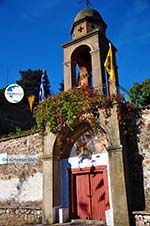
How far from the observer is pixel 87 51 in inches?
505

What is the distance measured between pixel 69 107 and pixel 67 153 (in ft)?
7.35

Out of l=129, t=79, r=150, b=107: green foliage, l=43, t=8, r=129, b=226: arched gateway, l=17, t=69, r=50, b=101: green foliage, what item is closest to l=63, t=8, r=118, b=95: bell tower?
l=43, t=8, r=129, b=226: arched gateway

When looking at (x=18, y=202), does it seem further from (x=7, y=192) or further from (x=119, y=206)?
(x=119, y=206)

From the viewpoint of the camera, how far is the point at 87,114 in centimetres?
1017

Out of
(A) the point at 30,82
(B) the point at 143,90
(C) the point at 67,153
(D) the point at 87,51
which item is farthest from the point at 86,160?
(A) the point at 30,82

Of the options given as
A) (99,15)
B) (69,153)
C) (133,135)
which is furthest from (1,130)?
(133,135)

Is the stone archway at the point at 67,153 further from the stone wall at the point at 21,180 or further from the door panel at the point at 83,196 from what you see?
the door panel at the point at 83,196

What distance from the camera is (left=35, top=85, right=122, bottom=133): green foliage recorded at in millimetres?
10008

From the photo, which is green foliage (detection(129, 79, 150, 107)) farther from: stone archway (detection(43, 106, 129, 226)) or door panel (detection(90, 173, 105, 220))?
door panel (detection(90, 173, 105, 220))

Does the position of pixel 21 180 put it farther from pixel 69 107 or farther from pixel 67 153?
pixel 69 107

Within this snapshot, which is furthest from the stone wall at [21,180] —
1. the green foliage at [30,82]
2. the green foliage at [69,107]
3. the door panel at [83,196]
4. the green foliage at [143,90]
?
the green foliage at [30,82]

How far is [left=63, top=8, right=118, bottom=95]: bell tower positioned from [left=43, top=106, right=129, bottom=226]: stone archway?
1.80 metres

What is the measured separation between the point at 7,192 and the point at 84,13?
9.11 metres

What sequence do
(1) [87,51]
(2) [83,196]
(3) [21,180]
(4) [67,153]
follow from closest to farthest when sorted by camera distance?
(2) [83,196]
(4) [67,153]
(3) [21,180]
(1) [87,51]
